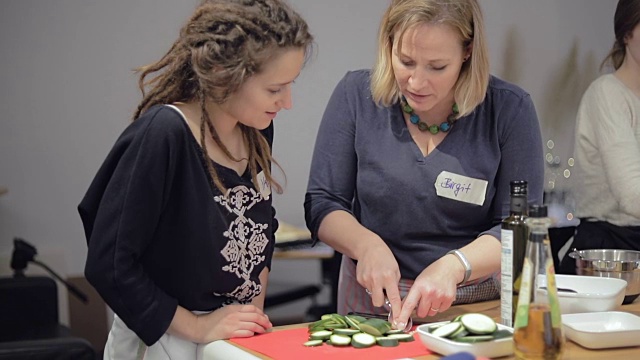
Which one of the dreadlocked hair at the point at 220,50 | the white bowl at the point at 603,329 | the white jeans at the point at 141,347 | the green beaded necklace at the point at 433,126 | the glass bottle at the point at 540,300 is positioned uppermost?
the dreadlocked hair at the point at 220,50

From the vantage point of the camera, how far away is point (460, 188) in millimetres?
1987

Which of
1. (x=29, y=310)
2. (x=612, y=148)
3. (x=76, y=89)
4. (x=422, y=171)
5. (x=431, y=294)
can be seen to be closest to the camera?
(x=431, y=294)

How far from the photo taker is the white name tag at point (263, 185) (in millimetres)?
1749

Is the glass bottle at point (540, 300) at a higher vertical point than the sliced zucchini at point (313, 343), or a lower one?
higher

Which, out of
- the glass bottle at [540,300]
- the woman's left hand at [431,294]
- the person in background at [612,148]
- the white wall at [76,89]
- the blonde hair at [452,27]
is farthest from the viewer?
the white wall at [76,89]

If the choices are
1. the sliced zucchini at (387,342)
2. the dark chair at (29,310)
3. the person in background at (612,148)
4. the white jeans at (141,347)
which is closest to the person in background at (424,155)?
the sliced zucchini at (387,342)

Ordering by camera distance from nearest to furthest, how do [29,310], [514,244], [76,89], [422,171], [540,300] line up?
[540,300] < [514,244] < [422,171] < [29,310] < [76,89]

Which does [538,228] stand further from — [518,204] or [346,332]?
[346,332]

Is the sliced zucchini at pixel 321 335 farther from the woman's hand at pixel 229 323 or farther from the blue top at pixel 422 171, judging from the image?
the blue top at pixel 422 171

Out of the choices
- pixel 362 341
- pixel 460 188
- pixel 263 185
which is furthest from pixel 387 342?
pixel 460 188

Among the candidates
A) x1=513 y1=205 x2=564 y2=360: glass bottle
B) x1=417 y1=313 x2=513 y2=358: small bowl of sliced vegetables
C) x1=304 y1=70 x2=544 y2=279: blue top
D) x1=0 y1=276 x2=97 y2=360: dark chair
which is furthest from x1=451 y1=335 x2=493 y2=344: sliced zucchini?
x1=0 y1=276 x2=97 y2=360: dark chair

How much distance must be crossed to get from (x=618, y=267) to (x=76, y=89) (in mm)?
2913

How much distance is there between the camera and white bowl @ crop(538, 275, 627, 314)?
1.78 metres

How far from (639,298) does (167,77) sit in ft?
3.89
